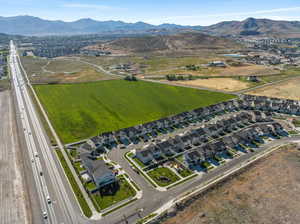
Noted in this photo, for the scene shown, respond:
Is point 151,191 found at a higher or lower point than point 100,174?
lower

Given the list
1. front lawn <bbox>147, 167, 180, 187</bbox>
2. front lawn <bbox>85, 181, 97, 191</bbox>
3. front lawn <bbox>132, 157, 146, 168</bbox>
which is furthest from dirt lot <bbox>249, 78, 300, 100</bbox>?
front lawn <bbox>85, 181, 97, 191</bbox>

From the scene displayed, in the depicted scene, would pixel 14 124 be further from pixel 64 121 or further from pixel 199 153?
pixel 199 153

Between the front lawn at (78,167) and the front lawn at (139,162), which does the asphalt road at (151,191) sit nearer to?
the front lawn at (139,162)

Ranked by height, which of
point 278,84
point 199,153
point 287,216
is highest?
point 278,84

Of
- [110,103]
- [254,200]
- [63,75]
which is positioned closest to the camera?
[254,200]

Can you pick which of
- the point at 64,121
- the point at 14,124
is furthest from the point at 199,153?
the point at 14,124

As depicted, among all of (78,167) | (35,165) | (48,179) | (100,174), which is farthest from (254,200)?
(35,165)

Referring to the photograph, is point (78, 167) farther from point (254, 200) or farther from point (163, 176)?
point (254, 200)

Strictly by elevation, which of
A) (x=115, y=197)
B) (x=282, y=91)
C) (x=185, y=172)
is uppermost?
(x=282, y=91)
